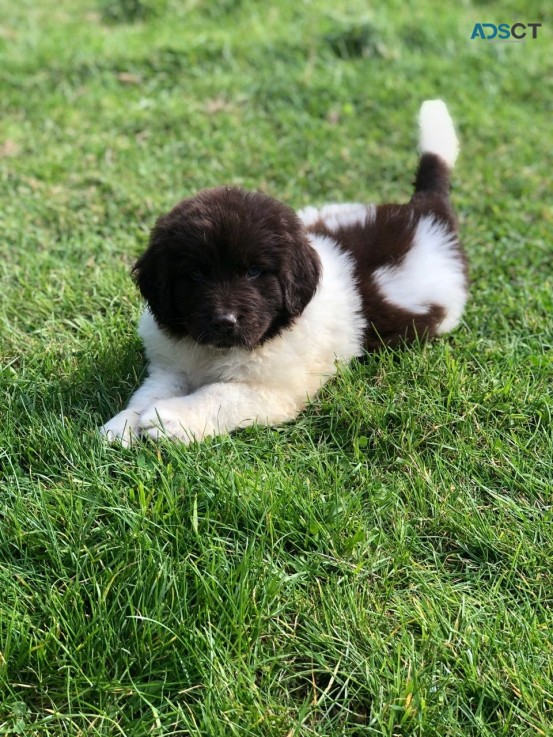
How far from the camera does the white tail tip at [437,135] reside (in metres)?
4.46

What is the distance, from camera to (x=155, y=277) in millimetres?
3312

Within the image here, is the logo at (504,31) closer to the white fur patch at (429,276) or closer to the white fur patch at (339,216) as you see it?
the white fur patch at (339,216)

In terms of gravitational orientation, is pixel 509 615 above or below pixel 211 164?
below

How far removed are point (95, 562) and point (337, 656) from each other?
2.84 feet

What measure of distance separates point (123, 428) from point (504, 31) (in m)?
6.73

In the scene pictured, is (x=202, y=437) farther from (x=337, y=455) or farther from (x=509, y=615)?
(x=509, y=615)

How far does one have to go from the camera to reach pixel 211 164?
580cm

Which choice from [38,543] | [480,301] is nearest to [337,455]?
[38,543]


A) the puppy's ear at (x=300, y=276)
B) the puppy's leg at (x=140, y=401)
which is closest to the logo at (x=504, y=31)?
the puppy's ear at (x=300, y=276)

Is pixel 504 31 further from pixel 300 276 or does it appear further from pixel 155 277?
pixel 155 277

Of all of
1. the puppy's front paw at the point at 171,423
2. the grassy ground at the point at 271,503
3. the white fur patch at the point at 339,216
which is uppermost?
the white fur patch at the point at 339,216

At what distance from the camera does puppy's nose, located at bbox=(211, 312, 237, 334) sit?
10.2 ft

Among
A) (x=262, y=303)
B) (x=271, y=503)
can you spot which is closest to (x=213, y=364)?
(x=262, y=303)

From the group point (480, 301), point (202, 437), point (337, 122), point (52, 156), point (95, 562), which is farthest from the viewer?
point (337, 122)
